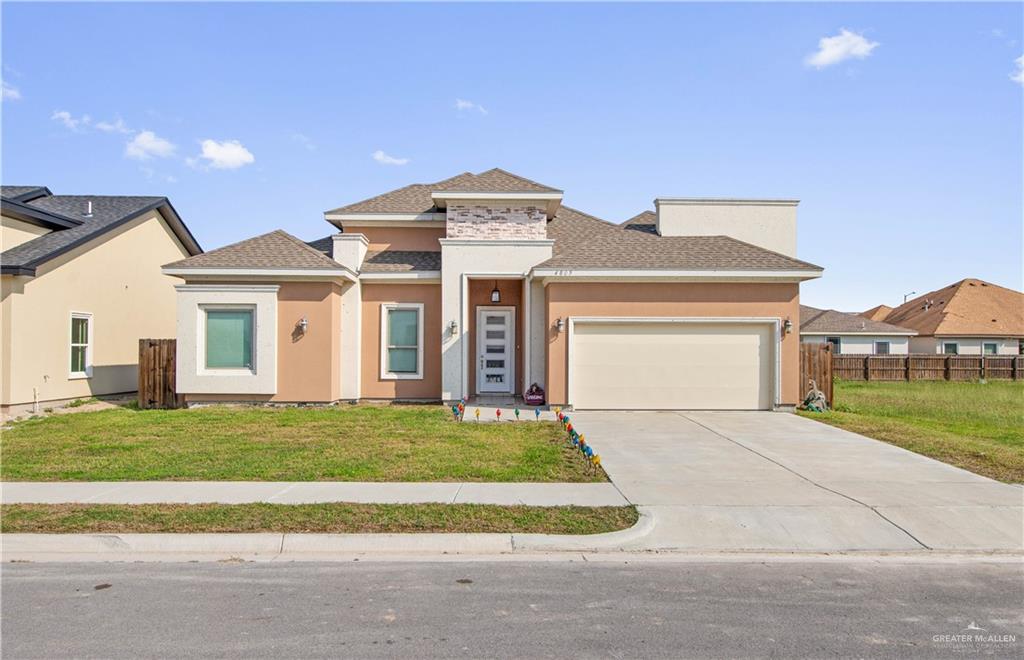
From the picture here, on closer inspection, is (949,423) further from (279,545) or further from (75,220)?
(75,220)

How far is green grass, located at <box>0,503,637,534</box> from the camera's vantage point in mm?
6730

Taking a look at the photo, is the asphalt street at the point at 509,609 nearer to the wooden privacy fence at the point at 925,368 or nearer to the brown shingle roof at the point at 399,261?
the brown shingle roof at the point at 399,261

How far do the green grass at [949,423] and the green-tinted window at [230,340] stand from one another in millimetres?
12935

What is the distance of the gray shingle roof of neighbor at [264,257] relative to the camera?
16.0 m

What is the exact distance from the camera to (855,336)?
124 ft

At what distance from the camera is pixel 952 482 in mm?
8727

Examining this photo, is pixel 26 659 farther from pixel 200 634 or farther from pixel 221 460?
pixel 221 460

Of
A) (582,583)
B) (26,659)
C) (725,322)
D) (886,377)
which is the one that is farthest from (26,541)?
(886,377)

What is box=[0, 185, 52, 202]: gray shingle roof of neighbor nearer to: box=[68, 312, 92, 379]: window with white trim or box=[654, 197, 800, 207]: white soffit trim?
box=[68, 312, 92, 379]: window with white trim

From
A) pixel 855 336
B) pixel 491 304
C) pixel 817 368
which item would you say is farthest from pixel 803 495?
pixel 855 336

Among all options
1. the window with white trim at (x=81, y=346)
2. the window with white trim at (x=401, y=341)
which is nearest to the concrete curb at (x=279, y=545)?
the window with white trim at (x=401, y=341)

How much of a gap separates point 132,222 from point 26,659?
1771cm

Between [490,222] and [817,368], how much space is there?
8.91 metres

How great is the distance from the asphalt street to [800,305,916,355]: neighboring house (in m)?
33.9
